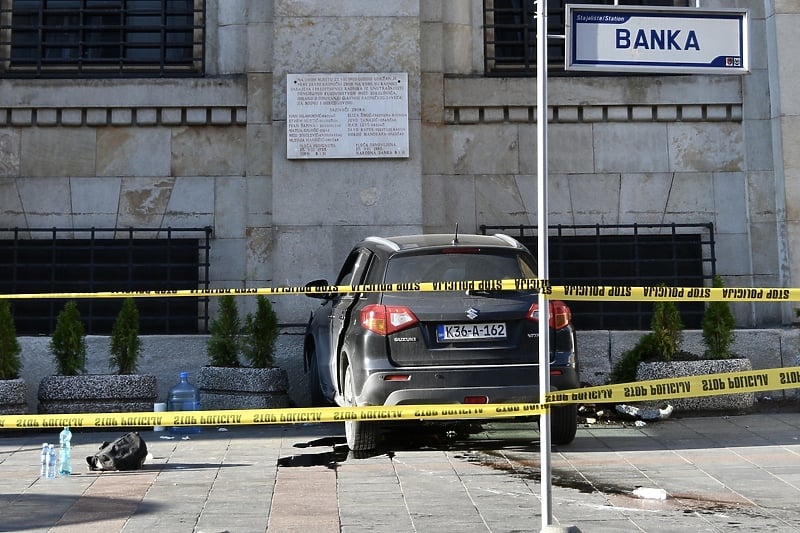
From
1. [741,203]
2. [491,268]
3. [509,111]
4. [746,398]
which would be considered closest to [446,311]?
[491,268]

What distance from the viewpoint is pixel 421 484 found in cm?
698

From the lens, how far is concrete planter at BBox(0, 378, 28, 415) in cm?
1012

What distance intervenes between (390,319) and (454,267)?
0.74 meters

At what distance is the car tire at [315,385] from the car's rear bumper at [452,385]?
218cm

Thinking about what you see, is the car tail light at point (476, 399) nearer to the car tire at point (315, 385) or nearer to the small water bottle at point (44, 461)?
the car tire at point (315, 385)

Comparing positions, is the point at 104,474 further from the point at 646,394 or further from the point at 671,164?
the point at 671,164

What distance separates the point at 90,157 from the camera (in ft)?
41.6

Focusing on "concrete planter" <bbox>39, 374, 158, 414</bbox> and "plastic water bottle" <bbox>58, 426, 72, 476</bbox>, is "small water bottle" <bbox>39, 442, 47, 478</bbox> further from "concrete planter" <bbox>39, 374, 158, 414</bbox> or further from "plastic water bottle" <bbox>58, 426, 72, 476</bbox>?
"concrete planter" <bbox>39, 374, 158, 414</bbox>

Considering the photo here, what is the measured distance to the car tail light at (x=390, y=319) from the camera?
7.98m

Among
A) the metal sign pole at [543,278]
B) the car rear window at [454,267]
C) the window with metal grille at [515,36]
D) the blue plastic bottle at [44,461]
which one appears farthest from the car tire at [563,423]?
the window with metal grille at [515,36]

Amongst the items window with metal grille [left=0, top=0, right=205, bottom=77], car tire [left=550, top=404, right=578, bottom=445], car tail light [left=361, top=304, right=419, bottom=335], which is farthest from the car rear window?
window with metal grille [left=0, top=0, right=205, bottom=77]

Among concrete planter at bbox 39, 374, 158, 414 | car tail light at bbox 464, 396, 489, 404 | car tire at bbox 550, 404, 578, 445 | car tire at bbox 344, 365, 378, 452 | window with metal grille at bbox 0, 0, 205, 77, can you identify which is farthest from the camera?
window with metal grille at bbox 0, 0, 205, 77

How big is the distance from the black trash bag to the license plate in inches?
96.0

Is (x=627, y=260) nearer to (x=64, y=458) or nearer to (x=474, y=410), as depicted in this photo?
(x=474, y=410)
